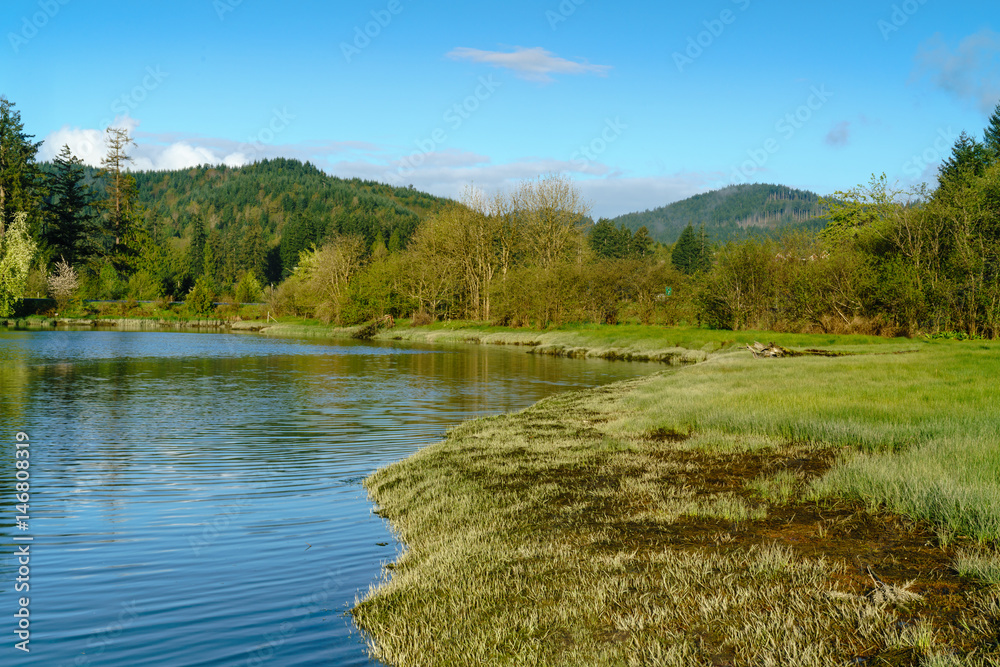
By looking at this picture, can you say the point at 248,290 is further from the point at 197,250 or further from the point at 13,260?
the point at 13,260

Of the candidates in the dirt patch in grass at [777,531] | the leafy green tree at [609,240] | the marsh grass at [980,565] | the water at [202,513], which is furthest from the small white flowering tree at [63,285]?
the marsh grass at [980,565]

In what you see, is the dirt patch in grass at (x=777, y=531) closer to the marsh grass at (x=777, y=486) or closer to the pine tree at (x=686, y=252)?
the marsh grass at (x=777, y=486)

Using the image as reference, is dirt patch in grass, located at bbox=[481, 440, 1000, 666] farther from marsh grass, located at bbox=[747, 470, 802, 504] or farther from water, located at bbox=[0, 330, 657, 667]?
water, located at bbox=[0, 330, 657, 667]

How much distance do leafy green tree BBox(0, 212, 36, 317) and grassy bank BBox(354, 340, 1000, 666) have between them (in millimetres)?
80636

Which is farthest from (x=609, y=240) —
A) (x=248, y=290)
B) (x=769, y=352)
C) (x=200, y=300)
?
(x=769, y=352)

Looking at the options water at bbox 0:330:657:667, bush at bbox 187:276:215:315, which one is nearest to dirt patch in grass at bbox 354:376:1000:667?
water at bbox 0:330:657:667

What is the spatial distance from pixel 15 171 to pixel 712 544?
9942cm

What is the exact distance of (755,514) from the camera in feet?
25.8

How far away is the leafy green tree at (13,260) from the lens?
7344 centimetres

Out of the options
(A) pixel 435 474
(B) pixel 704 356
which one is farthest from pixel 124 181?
(A) pixel 435 474

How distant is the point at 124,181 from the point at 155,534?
418ft

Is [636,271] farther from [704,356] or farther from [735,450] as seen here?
[735,450]

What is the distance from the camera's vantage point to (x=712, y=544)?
7.06 metres

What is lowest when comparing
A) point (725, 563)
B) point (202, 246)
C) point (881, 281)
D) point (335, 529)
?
point (335, 529)
